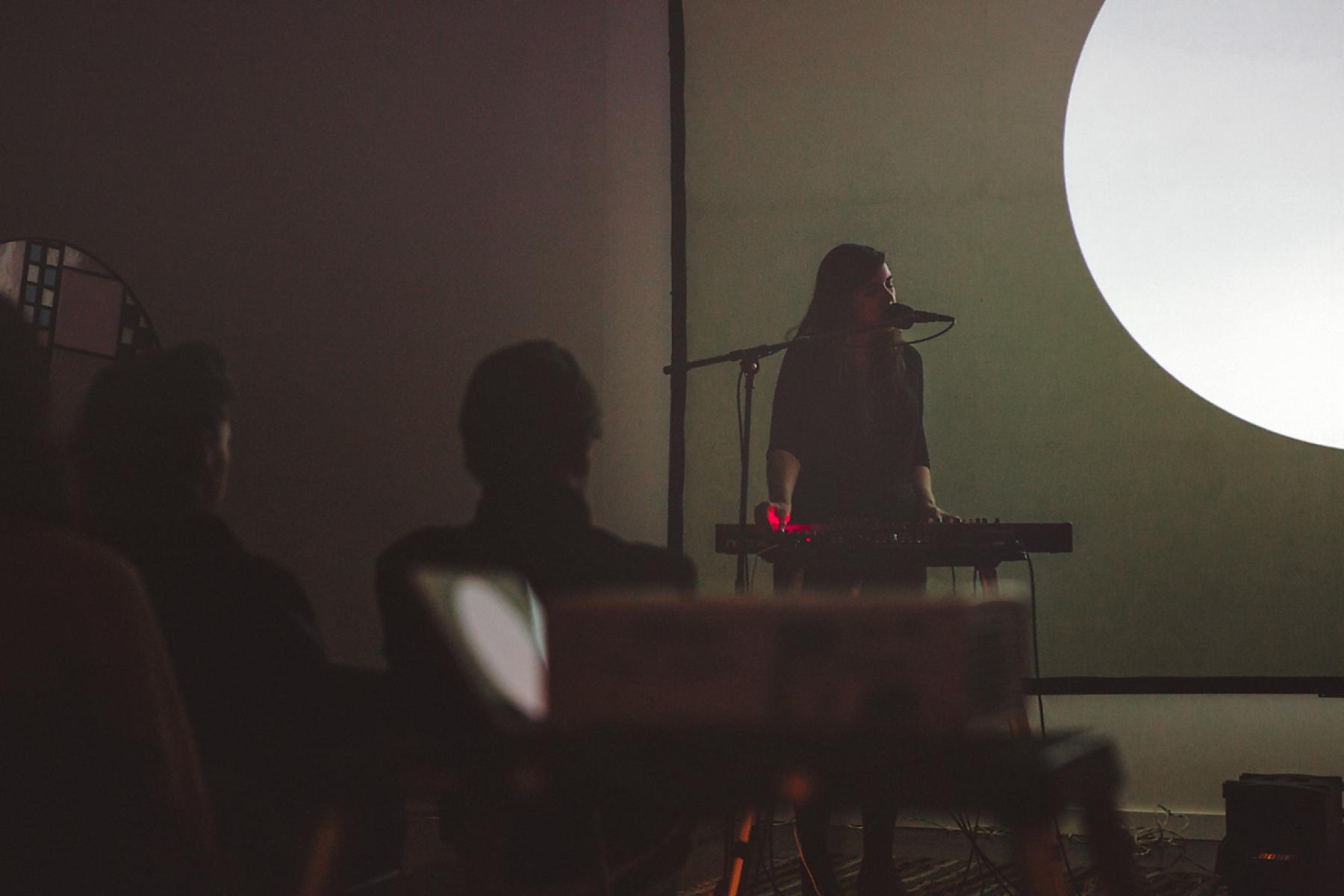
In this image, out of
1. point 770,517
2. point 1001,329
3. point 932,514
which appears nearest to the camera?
point 770,517

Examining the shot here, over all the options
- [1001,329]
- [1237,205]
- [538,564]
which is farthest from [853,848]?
[538,564]

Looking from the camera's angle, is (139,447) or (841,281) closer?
(139,447)

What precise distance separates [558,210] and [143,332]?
1.21 metres

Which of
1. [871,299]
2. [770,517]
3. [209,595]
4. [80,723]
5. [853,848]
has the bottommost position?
[853,848]

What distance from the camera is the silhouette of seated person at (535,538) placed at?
1370 millimetres

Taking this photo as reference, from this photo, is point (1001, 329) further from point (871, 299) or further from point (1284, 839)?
point (1284, 839)

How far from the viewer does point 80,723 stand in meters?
1.08

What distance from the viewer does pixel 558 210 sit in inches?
133

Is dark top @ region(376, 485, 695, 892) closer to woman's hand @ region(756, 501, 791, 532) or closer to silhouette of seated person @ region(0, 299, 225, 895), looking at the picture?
silhouette of seated person @ region(0, 299, 225, 895)

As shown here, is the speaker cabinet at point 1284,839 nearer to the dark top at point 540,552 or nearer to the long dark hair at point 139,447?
the dark top at point 540,552

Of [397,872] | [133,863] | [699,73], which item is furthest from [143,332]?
[699,73]

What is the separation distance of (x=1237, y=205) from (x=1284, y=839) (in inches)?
63.2

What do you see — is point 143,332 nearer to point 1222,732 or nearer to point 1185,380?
point 1185,380

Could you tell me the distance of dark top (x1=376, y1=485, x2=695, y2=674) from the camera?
138cm
